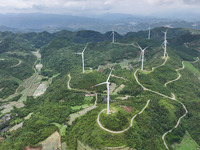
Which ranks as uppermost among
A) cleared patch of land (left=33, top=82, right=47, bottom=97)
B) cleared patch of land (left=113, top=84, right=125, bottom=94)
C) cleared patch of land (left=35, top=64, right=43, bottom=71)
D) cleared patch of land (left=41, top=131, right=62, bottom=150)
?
cleared patch of land (left=113, top=84, right=125, bottom=94)

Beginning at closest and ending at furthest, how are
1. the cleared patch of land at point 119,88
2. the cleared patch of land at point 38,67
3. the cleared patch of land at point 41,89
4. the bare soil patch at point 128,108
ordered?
the bare soil patch at point 128,108 < the cleared patch of land at point 119,88 < the cleared patch of land at point 41,89 < the cleared patch of land at point 38,67

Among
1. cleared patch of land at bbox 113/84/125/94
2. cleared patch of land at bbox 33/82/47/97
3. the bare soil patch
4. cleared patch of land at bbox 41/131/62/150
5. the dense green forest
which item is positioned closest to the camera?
cleared patch of land at bbox 41/131/62/150

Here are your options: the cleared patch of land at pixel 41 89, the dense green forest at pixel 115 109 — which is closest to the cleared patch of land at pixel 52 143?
the dense green forest at pixel 115 109

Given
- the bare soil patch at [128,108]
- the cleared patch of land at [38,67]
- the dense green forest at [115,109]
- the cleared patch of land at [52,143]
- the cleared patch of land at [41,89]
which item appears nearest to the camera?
the cleared patch of land at [52,143]

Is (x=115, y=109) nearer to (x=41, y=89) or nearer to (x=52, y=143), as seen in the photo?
(x=52, y=143)

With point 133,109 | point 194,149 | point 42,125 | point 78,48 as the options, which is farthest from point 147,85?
point 78,48

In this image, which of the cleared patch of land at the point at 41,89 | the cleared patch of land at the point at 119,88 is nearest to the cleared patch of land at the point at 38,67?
the cleared patch of land at the point at 41,89

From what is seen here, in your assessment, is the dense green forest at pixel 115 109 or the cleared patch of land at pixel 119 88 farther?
the cleared patch of land at pixel 119 88

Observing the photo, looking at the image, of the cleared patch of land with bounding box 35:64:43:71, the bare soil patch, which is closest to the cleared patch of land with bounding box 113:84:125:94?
the bare soil patch

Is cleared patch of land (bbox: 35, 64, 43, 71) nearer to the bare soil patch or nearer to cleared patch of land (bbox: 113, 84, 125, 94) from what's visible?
cleared patch of land (bbox: 113, 84, 125, 94)

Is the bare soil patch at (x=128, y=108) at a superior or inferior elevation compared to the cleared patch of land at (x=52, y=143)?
superior

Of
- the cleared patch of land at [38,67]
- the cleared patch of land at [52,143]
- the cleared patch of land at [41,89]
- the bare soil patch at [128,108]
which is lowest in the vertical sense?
the cleared patch of land at [41,89]

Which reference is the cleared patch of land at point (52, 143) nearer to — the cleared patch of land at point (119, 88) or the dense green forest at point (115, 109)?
the dense green forest at point (115, 109)
